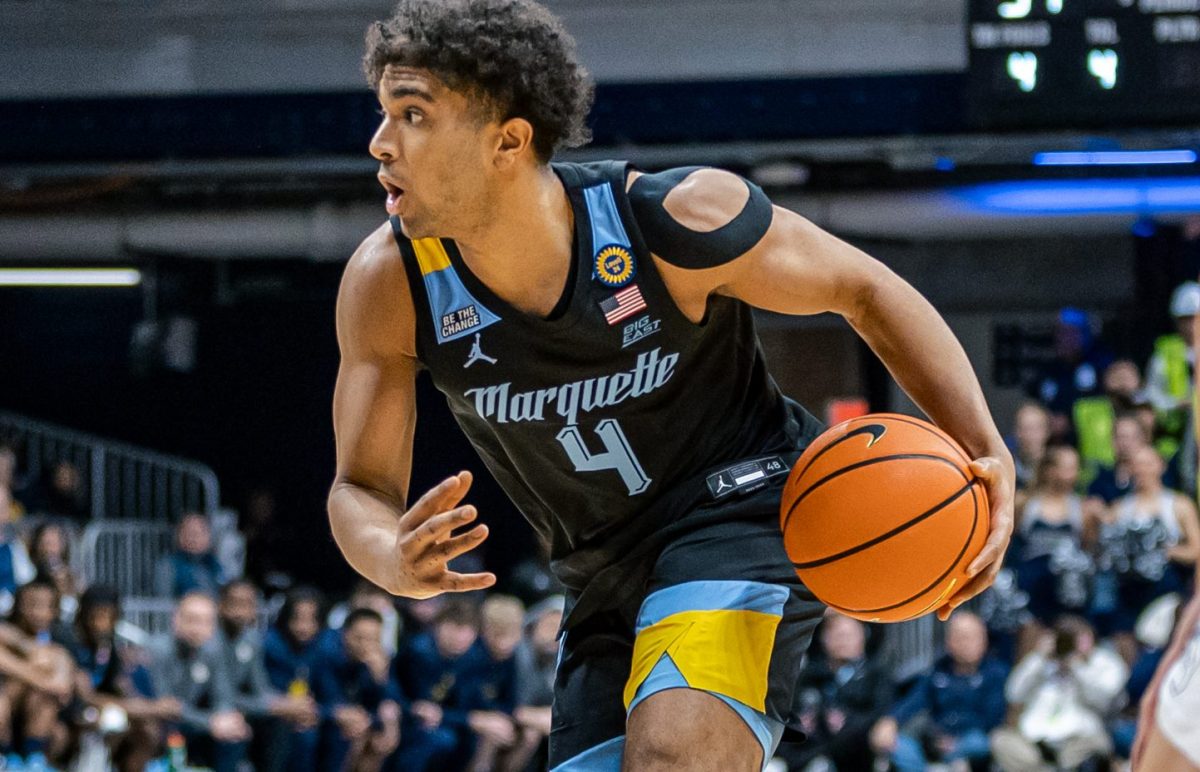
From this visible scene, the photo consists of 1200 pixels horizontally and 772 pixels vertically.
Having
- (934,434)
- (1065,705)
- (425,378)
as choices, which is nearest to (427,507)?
(934,434)

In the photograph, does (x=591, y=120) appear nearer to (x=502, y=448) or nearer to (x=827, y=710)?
(x=827, y=710)

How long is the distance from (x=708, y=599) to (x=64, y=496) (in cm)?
1020

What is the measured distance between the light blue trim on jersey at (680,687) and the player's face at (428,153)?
→ 865 mm

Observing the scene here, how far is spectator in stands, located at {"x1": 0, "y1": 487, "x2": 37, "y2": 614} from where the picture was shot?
9297 mm

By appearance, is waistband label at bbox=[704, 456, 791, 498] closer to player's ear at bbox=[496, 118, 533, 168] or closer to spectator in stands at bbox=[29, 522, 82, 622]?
player's ear at bbox=[496, 118, 533, 168]

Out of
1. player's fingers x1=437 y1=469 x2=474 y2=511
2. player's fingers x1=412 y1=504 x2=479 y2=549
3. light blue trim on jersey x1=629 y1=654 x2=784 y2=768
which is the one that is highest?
player's fingers x1=437 y1=469 x2=474 y2=511

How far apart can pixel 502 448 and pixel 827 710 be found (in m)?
5.65

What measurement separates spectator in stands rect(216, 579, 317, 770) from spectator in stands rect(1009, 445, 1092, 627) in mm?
4033

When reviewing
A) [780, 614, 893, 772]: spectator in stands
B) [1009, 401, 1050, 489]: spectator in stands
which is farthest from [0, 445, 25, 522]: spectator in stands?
[1009, 401, 1050, 489]: spectator in stands

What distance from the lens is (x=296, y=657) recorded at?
361 inches

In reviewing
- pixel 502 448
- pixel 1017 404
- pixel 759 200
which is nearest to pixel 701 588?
pixel 502 448

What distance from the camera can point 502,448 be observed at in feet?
10.3

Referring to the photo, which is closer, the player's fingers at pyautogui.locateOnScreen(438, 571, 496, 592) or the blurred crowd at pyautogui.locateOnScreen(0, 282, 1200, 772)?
the player's fingers at pyautogui.locateOnScreen(438, 571, 496, 592)

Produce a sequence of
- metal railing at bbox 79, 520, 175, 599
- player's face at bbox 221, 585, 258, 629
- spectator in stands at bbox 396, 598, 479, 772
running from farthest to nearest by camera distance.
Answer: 1. metal railing at bbox 79, 520, 175, 599
2. player's face at bbox 221, 585, 258, 629
3. spectator in stands at bbox 396, 598, 479, 772
